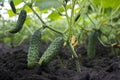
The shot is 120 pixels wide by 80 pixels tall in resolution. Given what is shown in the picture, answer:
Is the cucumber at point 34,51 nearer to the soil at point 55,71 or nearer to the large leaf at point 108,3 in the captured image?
the soil at point 55,71

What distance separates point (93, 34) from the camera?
216cm

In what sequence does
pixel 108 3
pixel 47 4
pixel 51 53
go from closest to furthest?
pixel 51 53
pixel 47 4
pixel 108 3

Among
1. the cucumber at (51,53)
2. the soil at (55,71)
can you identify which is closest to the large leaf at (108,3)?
the soil at (55,71)

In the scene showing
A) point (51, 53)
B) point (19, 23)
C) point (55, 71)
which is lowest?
point (55, 71)

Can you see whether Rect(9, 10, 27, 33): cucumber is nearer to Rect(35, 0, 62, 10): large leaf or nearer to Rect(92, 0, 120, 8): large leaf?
Rect(35, 0, 62, 10): large leaf

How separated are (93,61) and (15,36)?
240cm

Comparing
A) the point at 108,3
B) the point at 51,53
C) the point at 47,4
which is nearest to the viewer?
the point at 51,53

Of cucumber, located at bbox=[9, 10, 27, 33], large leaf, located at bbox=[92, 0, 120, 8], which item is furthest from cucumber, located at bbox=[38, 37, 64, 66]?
large leaf, located at bbox=[92, 0, 120, 8]

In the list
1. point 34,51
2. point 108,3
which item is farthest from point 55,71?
point 108,3

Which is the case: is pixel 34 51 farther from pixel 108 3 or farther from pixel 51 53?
pixel 108 3

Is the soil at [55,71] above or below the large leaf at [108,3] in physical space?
below

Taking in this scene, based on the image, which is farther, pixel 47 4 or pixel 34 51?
pixel 47 4

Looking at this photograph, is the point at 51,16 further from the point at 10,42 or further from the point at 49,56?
the point at 10,42

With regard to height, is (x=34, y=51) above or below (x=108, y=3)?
below
